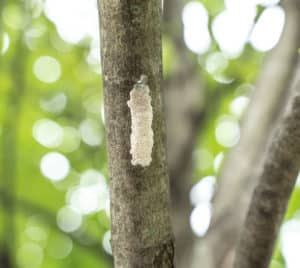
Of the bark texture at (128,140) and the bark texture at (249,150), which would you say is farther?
the bark texture at (249,150)

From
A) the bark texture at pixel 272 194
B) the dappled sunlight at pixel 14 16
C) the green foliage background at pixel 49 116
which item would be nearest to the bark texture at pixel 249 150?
the green foliage background at pixel 49 116

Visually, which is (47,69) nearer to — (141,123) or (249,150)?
(249,150)

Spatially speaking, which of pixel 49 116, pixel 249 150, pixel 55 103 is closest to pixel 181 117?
pixel 249 150

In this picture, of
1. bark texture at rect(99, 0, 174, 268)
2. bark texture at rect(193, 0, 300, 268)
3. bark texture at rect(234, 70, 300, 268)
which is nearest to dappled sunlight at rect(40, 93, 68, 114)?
bark texture at rect(193, 0, 300, 268)

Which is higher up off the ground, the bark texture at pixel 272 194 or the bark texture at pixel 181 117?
the bark texture at pixel 181 117

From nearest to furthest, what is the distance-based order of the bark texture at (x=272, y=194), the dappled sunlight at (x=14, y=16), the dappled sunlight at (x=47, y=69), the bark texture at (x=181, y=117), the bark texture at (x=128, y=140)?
the bark texture at (x=128, y=140) < the bark texture at (x=272, y=194) < the bark texture at (x=181, y=117) < the dappled sunlight at (x=14, y=16) < the dappled sunlight at (x=47, y=69)

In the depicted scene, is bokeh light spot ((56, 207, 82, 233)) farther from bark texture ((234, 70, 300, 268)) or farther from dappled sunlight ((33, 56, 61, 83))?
bark texture ((234, 70, 300, 268))

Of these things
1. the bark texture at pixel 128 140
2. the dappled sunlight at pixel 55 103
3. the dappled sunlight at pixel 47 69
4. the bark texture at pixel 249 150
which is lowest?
the bark texture at pixel 128 140

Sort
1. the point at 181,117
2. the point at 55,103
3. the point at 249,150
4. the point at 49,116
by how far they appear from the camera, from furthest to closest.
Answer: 1. the point at 49,116
2. the point at 55,103
3. the point at 181,117
4. the point at 249,150

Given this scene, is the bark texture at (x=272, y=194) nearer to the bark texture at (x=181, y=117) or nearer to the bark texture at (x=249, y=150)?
the bark texture at (x=249, y=150)
